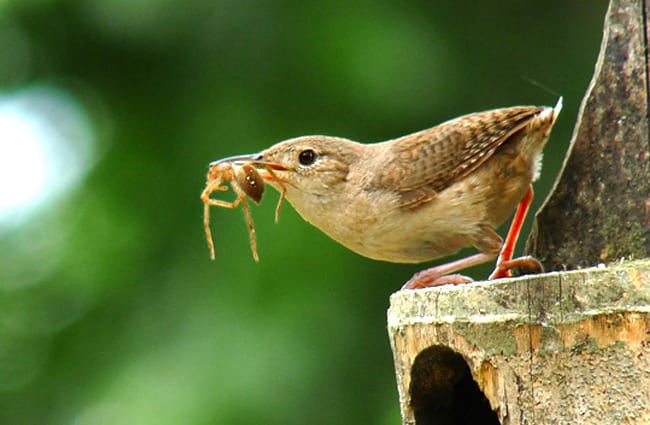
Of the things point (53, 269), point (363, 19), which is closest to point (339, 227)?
point (363, 19)

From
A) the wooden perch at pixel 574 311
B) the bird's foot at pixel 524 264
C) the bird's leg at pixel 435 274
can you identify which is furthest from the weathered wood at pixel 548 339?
the bird's leg at pixel 435 274

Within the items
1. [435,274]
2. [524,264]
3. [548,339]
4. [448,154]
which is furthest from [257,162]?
[548,339]

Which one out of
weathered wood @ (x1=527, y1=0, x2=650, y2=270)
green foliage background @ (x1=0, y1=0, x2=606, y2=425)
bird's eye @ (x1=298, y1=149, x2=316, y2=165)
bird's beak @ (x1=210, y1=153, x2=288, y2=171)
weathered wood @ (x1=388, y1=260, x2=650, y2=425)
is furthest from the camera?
green foliage background @ (x1=0, y1=0, x2=606, y2=425)

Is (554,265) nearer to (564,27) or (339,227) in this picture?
(339,227)

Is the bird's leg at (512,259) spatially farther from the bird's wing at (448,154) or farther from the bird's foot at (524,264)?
the bird's wing at (448,154)

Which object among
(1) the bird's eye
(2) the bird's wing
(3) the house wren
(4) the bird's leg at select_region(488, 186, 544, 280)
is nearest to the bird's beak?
(1) the bird's eye

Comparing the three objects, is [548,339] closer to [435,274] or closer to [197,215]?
[435,274]

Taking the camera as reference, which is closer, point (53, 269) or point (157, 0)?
point (157, 0)

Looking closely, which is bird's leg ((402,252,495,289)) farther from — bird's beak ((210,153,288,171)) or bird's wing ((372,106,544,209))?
bird's beak ((210,153,288,171))
